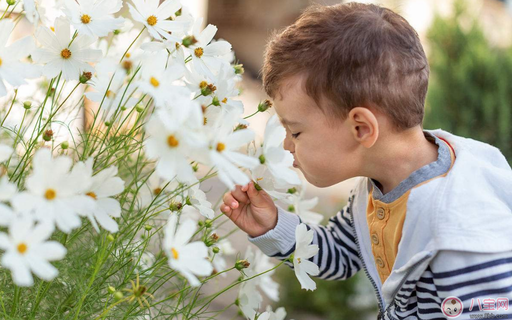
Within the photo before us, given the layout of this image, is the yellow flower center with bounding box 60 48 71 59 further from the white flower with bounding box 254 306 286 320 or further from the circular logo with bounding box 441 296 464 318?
the circular logo with bounding box 441 296 464 318

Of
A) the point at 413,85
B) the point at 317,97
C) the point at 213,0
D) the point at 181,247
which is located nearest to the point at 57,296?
the point at 181,247

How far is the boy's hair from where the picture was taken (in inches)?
25.9

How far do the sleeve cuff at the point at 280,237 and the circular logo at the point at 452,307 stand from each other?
0.70 feet

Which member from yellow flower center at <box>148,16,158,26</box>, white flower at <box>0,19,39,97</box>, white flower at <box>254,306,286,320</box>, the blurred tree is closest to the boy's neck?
white flower at <box>254,306,286,320</box>

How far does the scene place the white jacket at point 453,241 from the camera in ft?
1.98

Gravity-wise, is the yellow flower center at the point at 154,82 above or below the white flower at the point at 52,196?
above

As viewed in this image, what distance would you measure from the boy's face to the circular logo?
0.63 ft

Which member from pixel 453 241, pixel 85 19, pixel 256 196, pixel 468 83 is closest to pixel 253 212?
pixel 256 196

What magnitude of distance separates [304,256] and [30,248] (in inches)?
11.7

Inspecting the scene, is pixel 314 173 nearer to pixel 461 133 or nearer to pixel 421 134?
pixel 421 134

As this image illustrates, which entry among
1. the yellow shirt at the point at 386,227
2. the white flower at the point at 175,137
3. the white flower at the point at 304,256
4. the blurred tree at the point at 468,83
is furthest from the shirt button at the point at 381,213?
the blurred tree at the point at 468,83

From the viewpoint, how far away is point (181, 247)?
39 centimetres

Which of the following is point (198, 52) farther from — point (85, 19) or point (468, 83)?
point (468, 83)

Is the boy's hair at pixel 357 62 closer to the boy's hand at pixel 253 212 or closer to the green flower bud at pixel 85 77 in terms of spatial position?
the boy's hand at pixel 253 212
